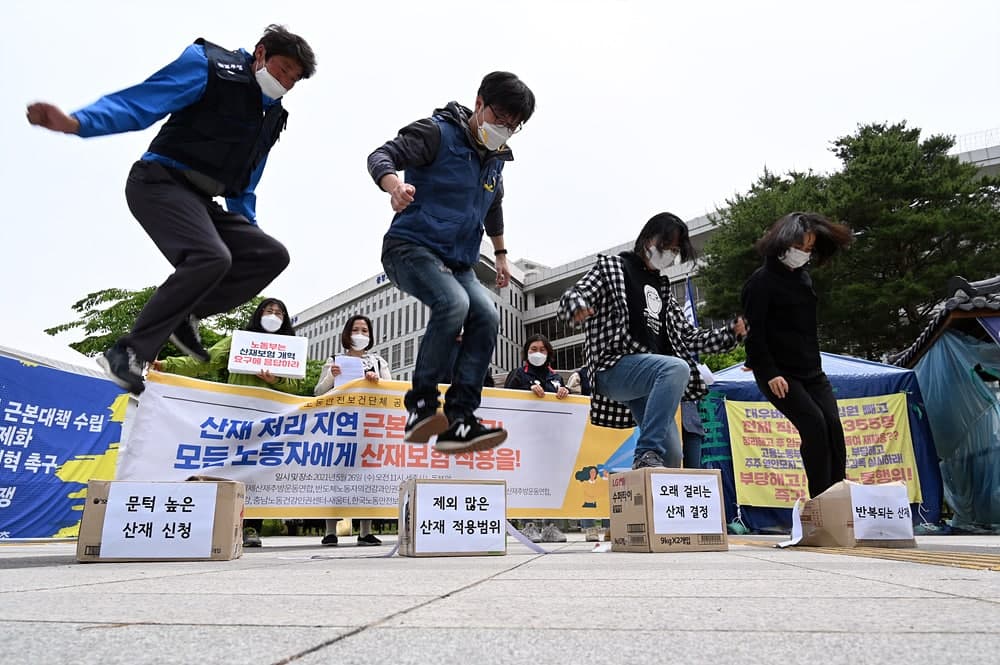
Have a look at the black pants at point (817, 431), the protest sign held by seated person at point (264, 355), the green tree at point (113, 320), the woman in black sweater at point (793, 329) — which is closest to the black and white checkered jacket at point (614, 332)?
the woman in black sweater at point (793, 329)

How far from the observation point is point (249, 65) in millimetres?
A: 3043

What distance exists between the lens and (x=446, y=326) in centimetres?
311

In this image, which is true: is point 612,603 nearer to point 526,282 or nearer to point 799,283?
point 799,283

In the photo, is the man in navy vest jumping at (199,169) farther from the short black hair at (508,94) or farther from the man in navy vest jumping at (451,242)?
the short black hair at (508,94)

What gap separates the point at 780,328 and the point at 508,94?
2327mm

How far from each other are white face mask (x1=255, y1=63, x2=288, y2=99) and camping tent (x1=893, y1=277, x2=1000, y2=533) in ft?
24.9

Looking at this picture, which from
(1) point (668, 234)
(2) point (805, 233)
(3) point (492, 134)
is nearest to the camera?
(3) point (492, 134)

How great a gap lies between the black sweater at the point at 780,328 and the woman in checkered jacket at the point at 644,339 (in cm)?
23

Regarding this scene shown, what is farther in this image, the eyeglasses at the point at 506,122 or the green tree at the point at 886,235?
the green tree at the point at 886,235

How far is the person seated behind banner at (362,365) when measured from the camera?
5785 millimetres

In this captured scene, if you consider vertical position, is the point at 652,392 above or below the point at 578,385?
below

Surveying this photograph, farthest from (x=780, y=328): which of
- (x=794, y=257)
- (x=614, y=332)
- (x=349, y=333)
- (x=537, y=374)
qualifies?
(x=349, y=333)

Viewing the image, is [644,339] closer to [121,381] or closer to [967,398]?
[121,381]

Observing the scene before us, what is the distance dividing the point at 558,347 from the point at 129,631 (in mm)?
52443
